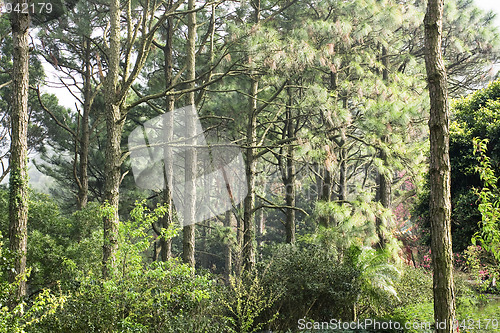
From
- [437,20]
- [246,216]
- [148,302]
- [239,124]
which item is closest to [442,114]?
[437,20]

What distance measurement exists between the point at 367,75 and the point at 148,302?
282 inches

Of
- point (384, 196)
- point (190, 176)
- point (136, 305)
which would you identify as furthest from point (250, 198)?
point (136, 305)

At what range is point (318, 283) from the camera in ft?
20.1

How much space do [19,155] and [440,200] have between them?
16.5 ft

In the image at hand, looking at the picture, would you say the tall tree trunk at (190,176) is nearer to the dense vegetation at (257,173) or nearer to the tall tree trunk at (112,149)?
the dense vegetation at (257,173)

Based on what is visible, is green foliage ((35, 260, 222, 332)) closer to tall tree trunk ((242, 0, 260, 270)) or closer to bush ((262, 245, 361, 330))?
bush ((262, 245, 361, 330))

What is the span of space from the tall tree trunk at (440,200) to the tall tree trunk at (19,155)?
15.7ft

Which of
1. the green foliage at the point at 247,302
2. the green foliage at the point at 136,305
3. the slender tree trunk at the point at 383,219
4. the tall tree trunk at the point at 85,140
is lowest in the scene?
the green foliage at the point at 247,302

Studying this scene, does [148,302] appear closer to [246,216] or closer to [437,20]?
[437,20]

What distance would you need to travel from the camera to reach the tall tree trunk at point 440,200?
11.2ft

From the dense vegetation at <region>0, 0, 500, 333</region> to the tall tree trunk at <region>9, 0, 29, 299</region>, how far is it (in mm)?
35

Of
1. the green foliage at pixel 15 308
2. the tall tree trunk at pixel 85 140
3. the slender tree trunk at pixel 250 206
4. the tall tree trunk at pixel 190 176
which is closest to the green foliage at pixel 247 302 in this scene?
the tall tree trunk at pixel 190 176

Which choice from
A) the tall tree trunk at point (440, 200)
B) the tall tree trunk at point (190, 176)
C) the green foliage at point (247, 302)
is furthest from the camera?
the tall tree trunk at point (190, 176)

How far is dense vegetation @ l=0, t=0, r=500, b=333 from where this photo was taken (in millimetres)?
4227
